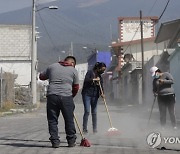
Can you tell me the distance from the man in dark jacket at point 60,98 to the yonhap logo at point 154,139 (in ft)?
4.78

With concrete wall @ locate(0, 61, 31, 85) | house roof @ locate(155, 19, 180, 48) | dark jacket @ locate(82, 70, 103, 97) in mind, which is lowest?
dark jacket @ locate(82, 70, 103, 97)

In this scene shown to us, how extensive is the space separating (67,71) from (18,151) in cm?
169

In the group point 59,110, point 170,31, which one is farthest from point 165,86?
point 170,31

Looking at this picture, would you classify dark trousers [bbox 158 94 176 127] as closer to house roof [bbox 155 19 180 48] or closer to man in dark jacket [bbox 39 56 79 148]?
man in dark jacket [bbox 39 56 79 148]

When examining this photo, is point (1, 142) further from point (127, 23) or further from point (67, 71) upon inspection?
point (127, 23)

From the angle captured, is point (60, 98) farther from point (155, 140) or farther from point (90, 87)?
point (90, 87)

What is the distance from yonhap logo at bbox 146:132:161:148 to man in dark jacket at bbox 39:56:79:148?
1458 millimetres

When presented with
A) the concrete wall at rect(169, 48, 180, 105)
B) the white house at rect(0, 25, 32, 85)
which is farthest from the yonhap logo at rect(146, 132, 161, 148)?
the white house at rect(0, 25, 32, 85)

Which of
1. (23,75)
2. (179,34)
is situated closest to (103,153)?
(179,34)

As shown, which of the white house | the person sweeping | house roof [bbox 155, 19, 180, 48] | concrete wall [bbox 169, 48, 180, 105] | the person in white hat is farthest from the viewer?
the white house

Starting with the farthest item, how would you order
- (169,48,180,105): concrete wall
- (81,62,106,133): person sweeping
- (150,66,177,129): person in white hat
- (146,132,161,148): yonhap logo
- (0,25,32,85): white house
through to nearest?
(0,25,32,85): white house < (169,48,180,105): concrete wall < (81,62,106,133): person sweeping < (150,66,177,129): person in white hat < (146,132,161,148): yonhap logo

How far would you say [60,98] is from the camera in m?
9.33

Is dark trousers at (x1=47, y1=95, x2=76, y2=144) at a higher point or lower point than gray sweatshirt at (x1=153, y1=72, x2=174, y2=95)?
lower

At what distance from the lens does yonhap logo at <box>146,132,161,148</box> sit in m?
8.51
